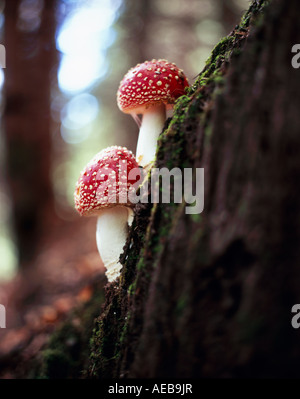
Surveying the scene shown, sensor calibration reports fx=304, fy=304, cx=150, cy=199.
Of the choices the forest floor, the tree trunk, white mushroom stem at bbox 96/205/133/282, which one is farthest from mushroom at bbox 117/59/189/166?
the forest floor

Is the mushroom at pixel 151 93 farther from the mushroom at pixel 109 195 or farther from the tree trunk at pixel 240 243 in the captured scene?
the tree trunk at pixel 240 243

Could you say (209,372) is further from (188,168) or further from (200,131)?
(200,131)

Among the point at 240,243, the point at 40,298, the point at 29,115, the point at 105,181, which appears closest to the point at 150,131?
the point at 105,181

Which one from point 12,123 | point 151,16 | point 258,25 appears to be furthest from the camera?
point 151,16

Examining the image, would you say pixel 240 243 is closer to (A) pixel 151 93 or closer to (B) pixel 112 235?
(B) pixel 112 235

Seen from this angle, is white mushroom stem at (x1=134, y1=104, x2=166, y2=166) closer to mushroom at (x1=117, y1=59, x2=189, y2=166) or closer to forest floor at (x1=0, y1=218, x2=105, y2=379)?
mushroom at (x1=117, y1=59, x2=189, y2=166)

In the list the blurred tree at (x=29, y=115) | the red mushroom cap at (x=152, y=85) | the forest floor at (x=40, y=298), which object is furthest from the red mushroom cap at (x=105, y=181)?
the blurred tree at (x=29, y=115)
